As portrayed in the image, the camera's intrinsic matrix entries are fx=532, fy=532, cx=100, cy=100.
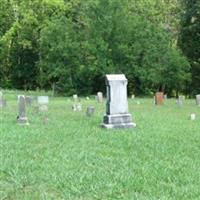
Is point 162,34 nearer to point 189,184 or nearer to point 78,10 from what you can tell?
point 78,10

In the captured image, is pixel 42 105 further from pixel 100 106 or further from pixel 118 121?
pixel 118 121

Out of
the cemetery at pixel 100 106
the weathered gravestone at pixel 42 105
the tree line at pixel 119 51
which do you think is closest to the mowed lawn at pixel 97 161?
the cemetery at pixel 100 106

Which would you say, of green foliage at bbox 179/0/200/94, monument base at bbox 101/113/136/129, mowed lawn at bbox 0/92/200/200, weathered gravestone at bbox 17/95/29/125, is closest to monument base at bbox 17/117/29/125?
weathered gravestone at bbox 17/95/29/125

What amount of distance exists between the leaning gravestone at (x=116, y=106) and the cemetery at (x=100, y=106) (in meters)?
0.03

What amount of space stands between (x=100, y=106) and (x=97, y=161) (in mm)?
11851

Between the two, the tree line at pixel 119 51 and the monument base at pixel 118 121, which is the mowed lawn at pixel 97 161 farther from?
the tree line at pixel 119 51

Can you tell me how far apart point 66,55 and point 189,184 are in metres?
23.8

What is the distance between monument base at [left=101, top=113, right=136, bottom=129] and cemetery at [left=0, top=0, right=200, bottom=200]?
0.03 meters

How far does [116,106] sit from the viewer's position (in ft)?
44.7

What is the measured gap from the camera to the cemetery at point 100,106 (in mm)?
7129

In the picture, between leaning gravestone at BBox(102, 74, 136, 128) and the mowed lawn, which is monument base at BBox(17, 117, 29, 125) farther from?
leaning gravestone at BBox(102, 74, 136, 128)

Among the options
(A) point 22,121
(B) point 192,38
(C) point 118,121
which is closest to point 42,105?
(A) point 22,121

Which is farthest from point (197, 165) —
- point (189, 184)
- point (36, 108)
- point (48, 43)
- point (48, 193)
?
point (48, 43)

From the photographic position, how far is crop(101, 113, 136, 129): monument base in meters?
13.2
